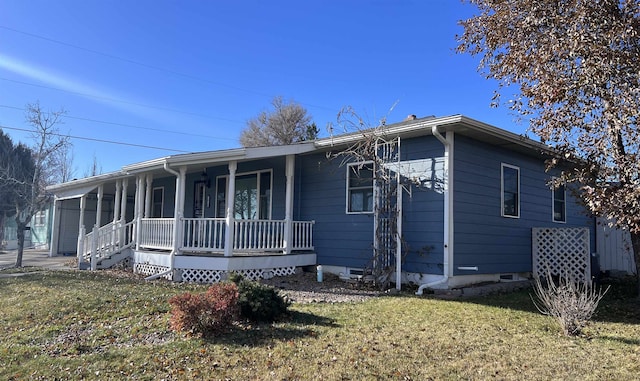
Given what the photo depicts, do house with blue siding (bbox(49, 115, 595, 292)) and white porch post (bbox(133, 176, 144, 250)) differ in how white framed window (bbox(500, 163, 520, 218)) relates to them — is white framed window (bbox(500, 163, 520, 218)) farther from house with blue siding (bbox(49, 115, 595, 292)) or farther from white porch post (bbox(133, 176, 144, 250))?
white porch post (bbox(133, 176, 144, 250))

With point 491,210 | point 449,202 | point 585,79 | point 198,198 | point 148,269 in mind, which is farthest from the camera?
point 198,198

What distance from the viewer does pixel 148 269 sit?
10977 millimetres

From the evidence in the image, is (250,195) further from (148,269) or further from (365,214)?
(365,214)

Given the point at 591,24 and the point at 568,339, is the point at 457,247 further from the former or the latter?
the point at 591,24

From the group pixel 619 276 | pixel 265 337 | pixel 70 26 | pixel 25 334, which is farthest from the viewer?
pixel 70 26

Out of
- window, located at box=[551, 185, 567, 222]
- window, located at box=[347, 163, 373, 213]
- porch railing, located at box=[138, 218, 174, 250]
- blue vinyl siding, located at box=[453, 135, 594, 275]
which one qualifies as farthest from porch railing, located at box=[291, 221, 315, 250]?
window, located at box=[551, 185, 567, 222]

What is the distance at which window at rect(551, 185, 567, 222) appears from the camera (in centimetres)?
1179

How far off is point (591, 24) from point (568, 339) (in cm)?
419

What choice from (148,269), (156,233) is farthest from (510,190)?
(148,269)

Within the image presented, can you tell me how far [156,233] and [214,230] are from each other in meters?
2.07

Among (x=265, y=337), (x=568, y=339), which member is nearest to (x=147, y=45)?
(x=265, y=337)

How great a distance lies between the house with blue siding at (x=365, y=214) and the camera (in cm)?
873

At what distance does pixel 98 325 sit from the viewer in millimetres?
5738

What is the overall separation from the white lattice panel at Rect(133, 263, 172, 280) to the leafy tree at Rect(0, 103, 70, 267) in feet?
19.3
